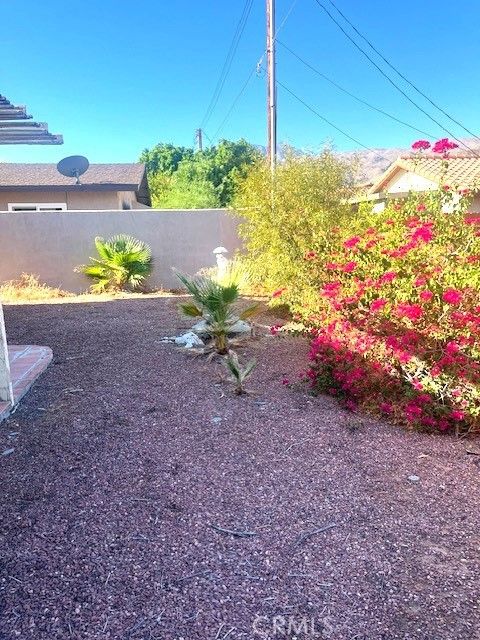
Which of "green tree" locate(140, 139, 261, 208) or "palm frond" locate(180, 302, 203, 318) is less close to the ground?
"green tree" locate(140, 139, 261, 208)

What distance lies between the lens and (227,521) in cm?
264

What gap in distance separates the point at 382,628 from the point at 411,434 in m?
2.05

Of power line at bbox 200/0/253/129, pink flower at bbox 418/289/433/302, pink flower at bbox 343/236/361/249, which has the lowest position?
pink flower at bbox 418/289/433/302

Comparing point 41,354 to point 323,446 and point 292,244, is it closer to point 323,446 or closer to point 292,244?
point 323,446

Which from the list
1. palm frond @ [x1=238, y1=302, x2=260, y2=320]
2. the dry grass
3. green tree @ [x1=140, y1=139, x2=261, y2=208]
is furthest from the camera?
green tree @ [x1=140, y1=139, x2=261, y2=208]

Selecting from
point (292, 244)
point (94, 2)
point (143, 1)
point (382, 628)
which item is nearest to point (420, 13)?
point (143, 1)

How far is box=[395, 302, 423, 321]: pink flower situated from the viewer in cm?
378

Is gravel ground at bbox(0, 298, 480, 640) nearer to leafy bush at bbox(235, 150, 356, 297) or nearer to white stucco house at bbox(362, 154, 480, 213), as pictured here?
white stucco house at bbox(362, 154, 480, 213)

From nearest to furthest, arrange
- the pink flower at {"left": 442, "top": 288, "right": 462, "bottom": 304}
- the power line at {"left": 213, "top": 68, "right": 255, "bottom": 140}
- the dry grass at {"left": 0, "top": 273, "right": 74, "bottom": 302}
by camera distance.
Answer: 1. the pink flower at {"left": 442, "top": 288, "right": 462, "bottom": 304}
2. the dry grass at {"left": 0, "top": 273, "right": 74, "bottom": 302}
3. the power line at {"left": 213, "top": 68, "right": 255, "bottom": 140}

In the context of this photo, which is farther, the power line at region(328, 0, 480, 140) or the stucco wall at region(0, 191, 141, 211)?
the stucco wall at region(0, 191, 141, 211)

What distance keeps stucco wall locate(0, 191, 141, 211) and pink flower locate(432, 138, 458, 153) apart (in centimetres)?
1188

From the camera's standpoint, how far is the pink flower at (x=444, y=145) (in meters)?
4.42

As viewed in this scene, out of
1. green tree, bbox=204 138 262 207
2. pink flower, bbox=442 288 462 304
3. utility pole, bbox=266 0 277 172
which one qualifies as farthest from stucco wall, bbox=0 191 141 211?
green tree, bbox=204 138 262 207

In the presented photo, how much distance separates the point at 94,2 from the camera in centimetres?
1409
